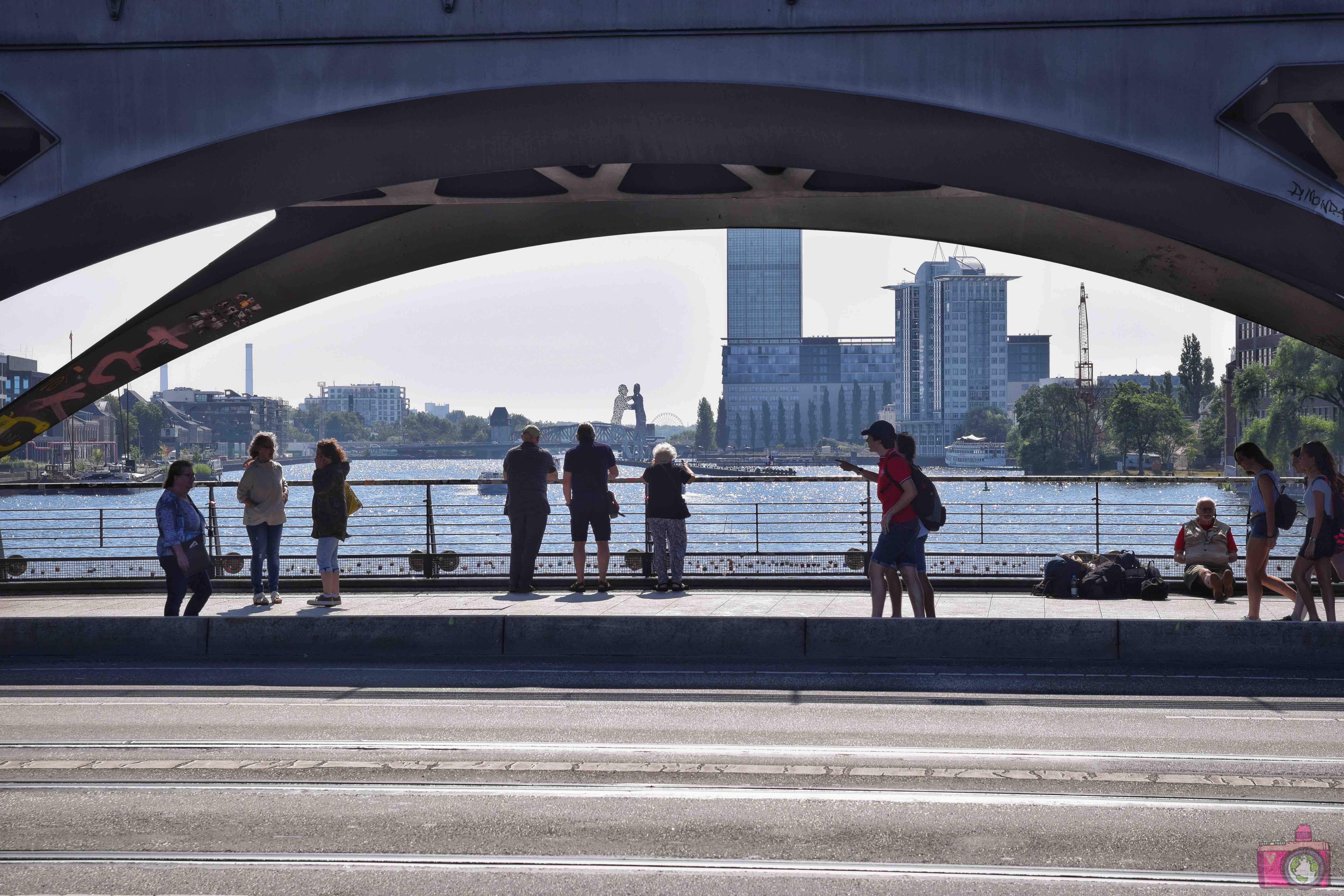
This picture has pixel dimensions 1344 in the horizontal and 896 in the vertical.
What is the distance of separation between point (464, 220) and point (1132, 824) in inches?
511

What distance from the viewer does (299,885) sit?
15.2 feet

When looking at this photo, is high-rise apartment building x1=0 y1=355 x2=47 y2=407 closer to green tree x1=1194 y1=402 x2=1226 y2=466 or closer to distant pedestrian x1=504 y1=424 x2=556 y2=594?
green tree x1=1194 y1=402 x2=1226 y2=466

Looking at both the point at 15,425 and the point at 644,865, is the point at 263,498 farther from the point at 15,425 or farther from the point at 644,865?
the point at 644,865

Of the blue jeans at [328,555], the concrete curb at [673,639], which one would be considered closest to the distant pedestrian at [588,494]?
the blue jeans at [328,555]

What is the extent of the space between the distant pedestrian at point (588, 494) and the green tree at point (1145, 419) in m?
137

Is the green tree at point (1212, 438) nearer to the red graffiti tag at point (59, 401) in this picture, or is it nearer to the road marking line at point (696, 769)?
the red graffiti tag at point (59, 401)

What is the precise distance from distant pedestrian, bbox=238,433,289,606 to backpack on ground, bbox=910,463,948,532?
5.94m

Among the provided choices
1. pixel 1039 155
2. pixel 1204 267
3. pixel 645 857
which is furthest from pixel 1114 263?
pixel 645 857

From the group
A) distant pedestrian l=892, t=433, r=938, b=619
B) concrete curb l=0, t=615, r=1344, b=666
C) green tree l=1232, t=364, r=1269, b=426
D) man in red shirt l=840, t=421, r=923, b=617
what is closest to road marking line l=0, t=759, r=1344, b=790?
concrete curb l=0, t=615, r=1344, b=666

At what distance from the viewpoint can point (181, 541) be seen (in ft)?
35.2

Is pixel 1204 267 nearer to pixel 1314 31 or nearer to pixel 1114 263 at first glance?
pixel 1114 263

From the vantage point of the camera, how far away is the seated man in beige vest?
12.7m

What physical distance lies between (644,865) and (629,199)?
1199 centimetres

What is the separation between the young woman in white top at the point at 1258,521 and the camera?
1036cm
